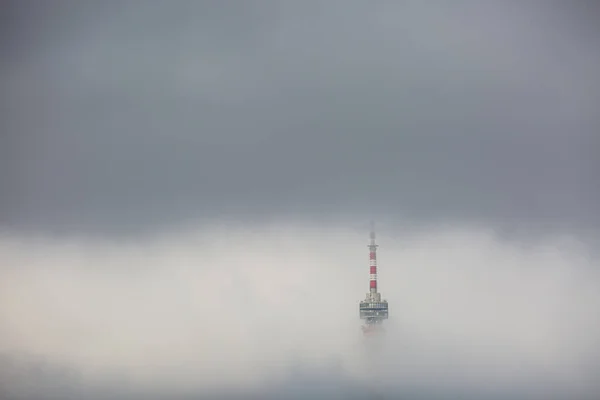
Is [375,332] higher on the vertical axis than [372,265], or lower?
lower

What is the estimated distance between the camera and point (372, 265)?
8800cm

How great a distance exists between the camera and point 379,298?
3551 inches

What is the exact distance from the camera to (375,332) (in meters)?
88.5

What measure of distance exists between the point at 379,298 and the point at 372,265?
4.36 m

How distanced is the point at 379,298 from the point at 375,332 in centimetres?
377

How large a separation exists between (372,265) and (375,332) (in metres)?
7.01
